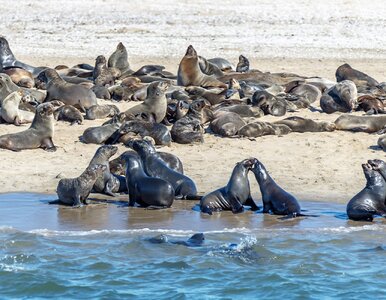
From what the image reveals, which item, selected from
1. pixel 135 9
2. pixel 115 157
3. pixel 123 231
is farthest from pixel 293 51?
pixel 123 231

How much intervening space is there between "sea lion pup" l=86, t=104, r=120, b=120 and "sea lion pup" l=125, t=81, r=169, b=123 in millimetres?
275

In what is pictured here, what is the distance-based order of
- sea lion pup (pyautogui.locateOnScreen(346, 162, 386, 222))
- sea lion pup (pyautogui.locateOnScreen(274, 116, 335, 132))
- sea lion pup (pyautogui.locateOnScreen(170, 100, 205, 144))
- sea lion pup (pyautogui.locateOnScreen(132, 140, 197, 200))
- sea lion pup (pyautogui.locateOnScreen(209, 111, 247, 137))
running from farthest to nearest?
sea lion pup (pyautogui.locateOnScreen(274, 116, 335, 132)), sea lion pup (pyautogui.locateOnScreen(209, 111, 247, 137)), sea lion pup (pyautogui.locateOnScreen(170, 100, 205, 144)), sea lion pup (pyautogui.locateOnScreen(132, 140, 197, 200)), sea lion pup (pyautogui.locateOnScreen(346, 162, 386, 222))

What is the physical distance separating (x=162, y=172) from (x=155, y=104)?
3171mm

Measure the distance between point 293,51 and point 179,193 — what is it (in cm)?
1139

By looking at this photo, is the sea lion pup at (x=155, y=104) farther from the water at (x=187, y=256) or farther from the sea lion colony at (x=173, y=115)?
the water at (x=187, y=256)

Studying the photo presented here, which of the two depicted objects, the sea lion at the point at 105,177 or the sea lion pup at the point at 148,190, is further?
the sea lion at the point at 105,177

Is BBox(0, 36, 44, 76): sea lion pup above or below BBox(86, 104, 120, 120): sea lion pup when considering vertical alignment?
above

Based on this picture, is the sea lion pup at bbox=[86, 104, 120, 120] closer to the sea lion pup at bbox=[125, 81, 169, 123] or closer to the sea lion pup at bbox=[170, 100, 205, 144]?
the sea lion pup at bbox=[125, 81, 169, 123]

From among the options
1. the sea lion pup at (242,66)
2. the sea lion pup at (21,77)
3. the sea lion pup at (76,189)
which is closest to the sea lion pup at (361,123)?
the sea lion pup at (76,189)

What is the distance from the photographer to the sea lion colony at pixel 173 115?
977cm

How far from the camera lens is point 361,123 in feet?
42.0

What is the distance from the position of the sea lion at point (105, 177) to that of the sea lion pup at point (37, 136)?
Answer: 52.5 inches

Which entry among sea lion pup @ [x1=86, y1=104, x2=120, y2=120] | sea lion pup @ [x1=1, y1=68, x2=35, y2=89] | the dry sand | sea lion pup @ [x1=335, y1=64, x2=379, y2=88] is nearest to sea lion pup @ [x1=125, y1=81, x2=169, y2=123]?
sea lion pup @ [x1=86, y1=104, x2=120, y2=120]

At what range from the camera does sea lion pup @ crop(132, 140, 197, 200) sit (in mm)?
10062
